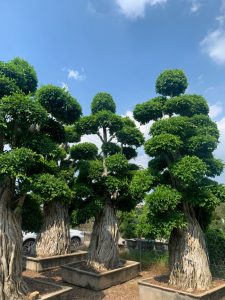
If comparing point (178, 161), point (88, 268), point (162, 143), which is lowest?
point (88, 268)

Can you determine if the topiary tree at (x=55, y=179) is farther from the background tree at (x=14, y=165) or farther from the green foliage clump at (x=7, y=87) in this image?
the green foliage clump at (x=7, y=87)

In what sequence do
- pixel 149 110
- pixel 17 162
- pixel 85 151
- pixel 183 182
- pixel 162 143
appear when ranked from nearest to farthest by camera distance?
pixel 17 162, pixel 162 143, pixel 183 182, pixel 149 110, pixel 85 151

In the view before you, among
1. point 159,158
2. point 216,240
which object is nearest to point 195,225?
point 159,158

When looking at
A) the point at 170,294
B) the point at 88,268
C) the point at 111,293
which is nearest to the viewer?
the point at 170,294

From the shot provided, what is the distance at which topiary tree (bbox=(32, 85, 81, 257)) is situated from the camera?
18.8ft

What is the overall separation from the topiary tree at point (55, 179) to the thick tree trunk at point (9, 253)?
2.02ft

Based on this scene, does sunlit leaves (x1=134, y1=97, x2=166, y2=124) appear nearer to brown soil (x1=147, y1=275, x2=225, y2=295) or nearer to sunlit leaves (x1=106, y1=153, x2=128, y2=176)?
sunlit leaves (x1=106, y1=153, x2=128, y2=176)

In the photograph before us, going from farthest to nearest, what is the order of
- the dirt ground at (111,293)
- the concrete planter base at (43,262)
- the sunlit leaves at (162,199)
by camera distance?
the concrete planter base at (43,262), the dirt ground at (111,293), the sunlit leaves at (162,199)

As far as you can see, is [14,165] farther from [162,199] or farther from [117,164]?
[117,164]

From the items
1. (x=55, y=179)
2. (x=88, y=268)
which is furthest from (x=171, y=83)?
(x=88, y=268)

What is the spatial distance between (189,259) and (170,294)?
0.83 metres

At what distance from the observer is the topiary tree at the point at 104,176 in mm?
8289

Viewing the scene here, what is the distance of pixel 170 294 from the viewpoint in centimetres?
625

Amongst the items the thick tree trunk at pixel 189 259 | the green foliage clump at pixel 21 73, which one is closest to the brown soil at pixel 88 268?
the thick tree trunk at pixel 189 259
